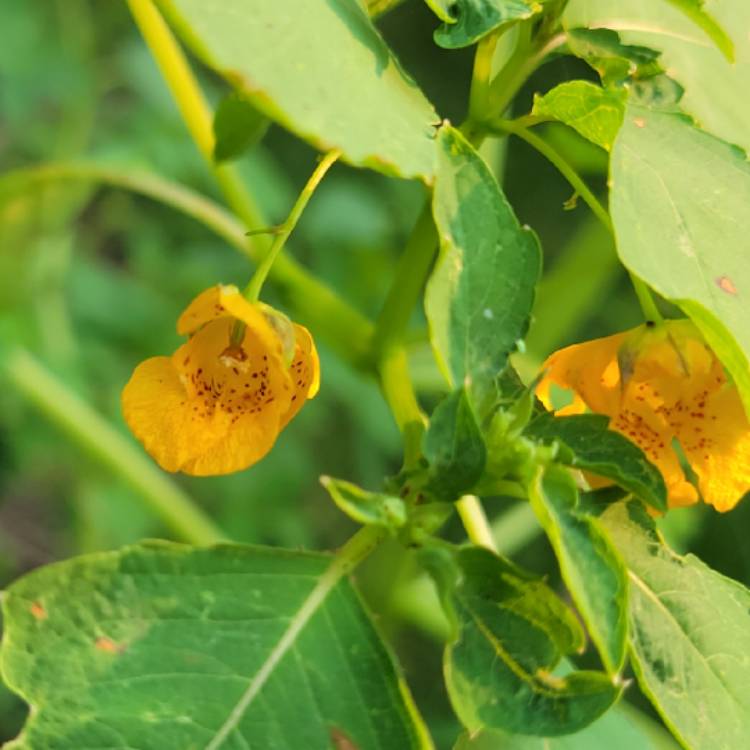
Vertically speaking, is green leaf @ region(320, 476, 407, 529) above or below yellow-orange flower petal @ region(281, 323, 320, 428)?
above

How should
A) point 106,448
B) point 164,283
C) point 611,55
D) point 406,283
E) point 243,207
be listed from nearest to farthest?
1. point 611,55
2. point 406,283
3. point 243,207
4. point 106,448
5. point 164,283

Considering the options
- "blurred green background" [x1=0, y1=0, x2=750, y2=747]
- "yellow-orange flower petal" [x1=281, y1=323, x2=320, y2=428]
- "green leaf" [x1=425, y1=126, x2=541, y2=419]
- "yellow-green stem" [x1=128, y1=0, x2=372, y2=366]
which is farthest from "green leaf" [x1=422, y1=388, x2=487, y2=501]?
"blurred green background" [x1=0, y1=0, x2=750, y2=747]

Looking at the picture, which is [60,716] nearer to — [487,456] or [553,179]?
[487,456]

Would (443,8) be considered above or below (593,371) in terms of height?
above

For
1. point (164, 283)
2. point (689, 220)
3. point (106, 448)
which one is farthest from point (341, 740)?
point (164, 283)

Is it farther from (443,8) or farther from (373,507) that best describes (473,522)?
(443,8)

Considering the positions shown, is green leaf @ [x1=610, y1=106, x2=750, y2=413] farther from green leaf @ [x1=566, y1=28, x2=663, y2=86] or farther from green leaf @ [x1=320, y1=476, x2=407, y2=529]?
green leaf @ [x1=320, y1=476, x2=407, y2=529]

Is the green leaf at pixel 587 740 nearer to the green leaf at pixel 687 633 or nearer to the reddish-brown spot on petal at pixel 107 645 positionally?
the green leaf at pixel 687 633
